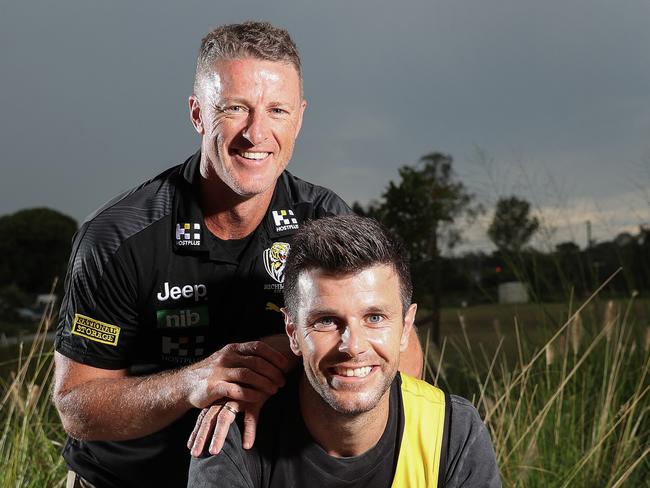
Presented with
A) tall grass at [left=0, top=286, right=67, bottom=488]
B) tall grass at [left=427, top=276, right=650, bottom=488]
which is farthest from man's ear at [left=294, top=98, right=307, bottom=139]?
tall grass at [left=0, top=286, right=67, bottom=488]

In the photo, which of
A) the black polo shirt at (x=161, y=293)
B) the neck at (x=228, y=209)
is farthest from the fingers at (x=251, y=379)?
the neck at (x=228, y=209)

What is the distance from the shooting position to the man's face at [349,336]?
2.25 meters

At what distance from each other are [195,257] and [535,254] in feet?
10.3

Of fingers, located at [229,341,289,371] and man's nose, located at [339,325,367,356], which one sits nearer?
man's nose, located at [339,325,367,356]

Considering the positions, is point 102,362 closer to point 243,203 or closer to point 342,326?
point 243,203

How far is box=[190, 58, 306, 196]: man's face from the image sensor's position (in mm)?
2822

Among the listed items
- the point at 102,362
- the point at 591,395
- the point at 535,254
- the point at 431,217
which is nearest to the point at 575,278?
the point at 535,254

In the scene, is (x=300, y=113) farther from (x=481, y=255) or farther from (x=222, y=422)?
(x=481, y=255)

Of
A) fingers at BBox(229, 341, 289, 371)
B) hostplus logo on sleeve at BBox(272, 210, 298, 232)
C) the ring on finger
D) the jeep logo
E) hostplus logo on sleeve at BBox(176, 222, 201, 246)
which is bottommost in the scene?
the ring on finger

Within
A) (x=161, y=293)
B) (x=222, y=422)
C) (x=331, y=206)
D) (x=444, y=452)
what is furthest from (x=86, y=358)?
(x=444, y=452)

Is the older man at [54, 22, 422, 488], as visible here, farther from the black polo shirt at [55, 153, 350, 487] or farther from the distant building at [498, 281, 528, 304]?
the distant building at [498, 281, 528, 304]

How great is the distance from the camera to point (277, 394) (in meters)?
2.47

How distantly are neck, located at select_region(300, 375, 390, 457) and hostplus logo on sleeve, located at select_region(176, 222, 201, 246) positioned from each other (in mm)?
803

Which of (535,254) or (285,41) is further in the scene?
(535,254)
